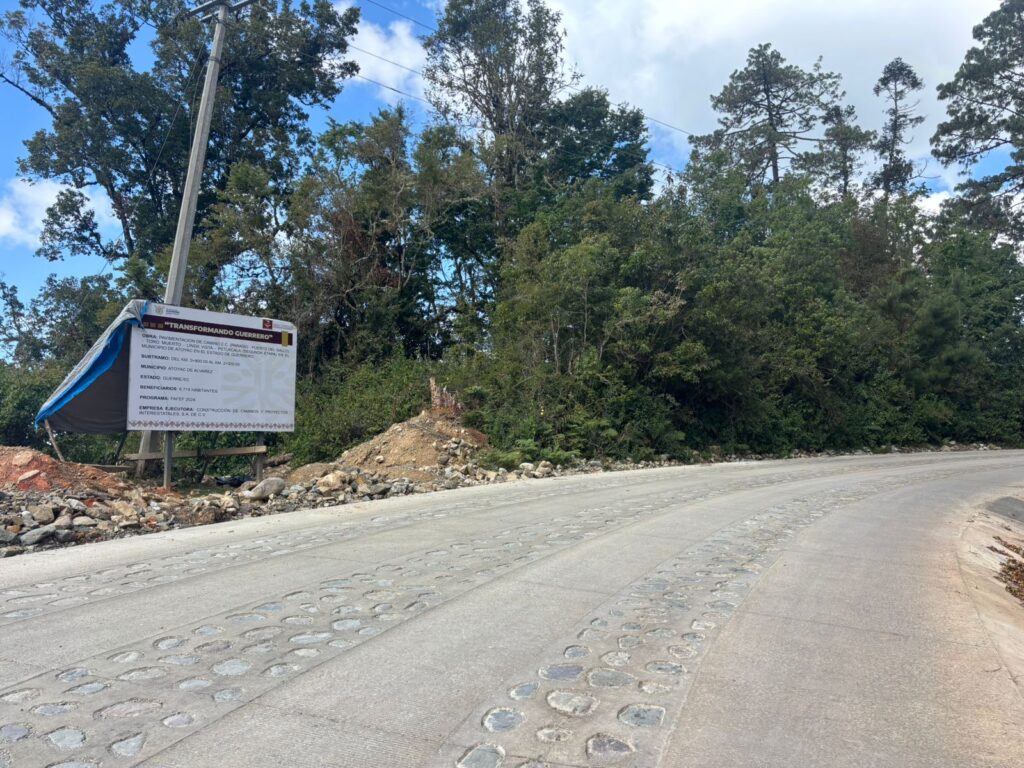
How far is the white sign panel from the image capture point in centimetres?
1184

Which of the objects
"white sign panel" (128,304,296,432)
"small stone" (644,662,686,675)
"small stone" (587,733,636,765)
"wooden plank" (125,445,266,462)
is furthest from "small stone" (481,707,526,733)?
"wooden plank" (125,445,266,462)

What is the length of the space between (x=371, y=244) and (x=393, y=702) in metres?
23.8

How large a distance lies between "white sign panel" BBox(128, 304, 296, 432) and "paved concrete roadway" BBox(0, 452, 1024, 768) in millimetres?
4581

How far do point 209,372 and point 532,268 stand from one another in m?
11.5

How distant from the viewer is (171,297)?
14539 mm

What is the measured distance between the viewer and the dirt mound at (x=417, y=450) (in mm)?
15695

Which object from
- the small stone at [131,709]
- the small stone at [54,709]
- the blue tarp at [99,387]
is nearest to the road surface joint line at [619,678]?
the small stone at [131,709]

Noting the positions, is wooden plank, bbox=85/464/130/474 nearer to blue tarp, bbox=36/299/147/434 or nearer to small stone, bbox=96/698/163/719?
blue tarp, bbox=36/299/147/434

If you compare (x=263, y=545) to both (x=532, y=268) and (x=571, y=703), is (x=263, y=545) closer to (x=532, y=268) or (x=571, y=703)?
(x=571, y=703)

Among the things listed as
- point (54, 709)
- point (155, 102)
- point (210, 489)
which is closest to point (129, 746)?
point (54, 709)

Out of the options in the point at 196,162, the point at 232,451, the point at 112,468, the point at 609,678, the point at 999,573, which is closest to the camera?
the point at 609,678

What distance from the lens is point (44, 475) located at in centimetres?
1089

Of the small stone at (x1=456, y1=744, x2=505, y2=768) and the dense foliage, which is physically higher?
the dense foliage

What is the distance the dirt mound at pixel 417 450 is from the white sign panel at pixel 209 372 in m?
2.80
